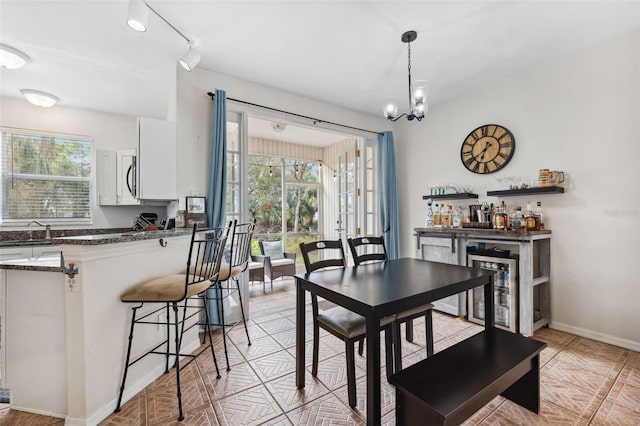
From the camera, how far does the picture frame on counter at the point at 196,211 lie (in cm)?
277

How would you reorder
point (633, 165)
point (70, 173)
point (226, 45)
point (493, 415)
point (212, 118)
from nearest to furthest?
point (493, 415) → point (633, 165) → point (226, 45) → point (212, 118) → point (70, 173)

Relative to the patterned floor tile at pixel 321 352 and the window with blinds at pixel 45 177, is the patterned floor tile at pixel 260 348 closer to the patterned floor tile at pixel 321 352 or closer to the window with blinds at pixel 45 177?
the patterned floor tile at pixel 321 352

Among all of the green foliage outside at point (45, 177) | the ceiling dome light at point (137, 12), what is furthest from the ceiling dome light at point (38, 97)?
the ceiling dome light at point (137, 12)

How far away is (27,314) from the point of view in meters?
1.67

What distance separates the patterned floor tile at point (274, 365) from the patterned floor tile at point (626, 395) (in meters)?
2.19

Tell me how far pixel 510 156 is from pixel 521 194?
0.48 metres

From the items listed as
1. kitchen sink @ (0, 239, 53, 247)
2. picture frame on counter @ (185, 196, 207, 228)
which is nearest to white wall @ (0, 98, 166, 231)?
kitchen sink @ (0, 239, 53, 247)

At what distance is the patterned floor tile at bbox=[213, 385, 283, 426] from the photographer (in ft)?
Answer: 5.36

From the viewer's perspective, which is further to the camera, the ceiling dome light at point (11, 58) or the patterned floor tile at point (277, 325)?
the patterned floor tile at point (277, 325)

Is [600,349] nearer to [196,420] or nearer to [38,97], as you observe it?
[196,420]

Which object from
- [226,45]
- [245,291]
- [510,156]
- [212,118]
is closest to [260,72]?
[226,45]

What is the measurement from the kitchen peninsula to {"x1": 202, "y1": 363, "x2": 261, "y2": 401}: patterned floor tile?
52cm

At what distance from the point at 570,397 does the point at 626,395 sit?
383mm

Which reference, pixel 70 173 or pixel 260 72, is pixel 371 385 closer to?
pixel 260 72
